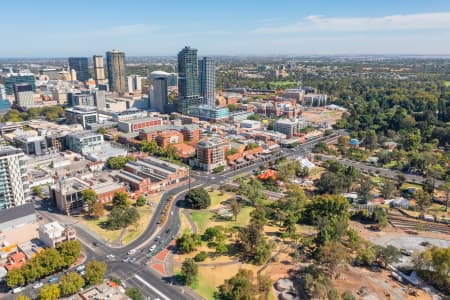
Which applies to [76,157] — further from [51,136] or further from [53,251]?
[53,251]

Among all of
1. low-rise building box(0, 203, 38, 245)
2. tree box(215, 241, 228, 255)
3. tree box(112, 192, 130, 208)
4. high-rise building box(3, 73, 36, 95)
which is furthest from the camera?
high-rise building box(3, 73, 36, 95)

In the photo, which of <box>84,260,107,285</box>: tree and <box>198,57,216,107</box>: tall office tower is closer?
<box>84,260,107,285</box>: tree

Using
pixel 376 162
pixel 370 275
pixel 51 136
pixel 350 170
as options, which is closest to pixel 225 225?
pixel 370 275

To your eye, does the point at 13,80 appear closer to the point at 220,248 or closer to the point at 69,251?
the point at 69,251

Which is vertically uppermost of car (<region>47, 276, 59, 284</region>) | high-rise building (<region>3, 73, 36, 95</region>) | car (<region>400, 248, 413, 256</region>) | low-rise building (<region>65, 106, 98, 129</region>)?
high-rise building (<region>3, 73, 36, 95</region>)

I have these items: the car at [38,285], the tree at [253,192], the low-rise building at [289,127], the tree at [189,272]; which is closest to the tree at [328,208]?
the tree at [253,192]

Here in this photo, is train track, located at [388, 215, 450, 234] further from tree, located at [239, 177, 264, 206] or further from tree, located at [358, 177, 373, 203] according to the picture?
tree, located at [239, 177, 264, 206]

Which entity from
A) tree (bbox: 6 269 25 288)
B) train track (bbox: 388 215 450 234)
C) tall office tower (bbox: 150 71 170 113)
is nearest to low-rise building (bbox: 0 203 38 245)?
tree (bbox: 6 269 25 288)

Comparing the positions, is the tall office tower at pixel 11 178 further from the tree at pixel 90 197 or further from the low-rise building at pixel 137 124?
the low-rise building at pixel 137 124
